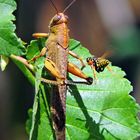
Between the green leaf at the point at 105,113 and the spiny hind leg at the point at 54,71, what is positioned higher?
the spiny hind leg at the point at 54,71

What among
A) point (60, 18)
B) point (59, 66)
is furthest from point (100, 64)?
point (60, 18)

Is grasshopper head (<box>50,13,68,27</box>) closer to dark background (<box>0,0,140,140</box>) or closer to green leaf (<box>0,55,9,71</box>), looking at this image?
green leaf (<box>0,55,9,71</box>)

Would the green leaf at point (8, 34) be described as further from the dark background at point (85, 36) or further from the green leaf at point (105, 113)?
the dark background at point (85, 36)

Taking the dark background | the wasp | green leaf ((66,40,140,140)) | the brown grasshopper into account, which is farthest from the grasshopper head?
the dark background

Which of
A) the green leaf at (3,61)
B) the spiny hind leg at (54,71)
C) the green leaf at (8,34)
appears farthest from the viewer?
the spiny hind leg at (54,71)

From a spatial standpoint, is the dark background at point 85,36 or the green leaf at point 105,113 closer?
the green leaf at point 105,113

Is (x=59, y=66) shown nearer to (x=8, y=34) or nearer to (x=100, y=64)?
(x=100, y=64)

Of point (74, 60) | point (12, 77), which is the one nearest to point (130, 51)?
point (12, 77)

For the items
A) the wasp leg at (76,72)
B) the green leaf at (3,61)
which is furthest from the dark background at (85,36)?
the green leaf at (3,61)
